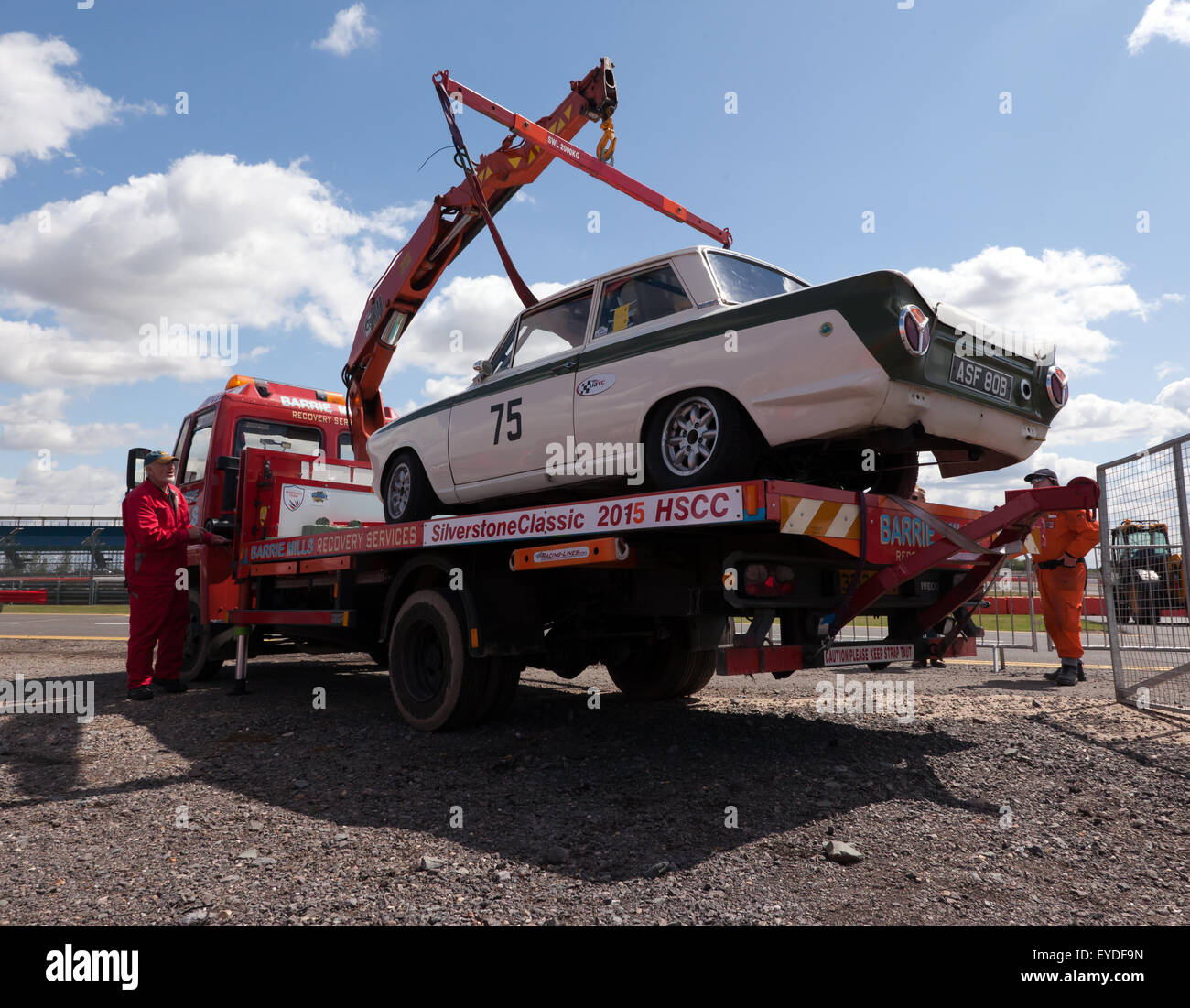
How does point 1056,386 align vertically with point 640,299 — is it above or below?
below

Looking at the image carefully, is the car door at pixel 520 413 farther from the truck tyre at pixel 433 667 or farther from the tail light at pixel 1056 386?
the tail light at pixel 1056 386

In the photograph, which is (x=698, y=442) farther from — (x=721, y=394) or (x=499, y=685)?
(x=499, y=685)

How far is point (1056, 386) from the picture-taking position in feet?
15.6

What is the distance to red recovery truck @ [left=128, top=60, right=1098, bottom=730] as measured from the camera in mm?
4016

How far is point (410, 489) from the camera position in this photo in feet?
20.8

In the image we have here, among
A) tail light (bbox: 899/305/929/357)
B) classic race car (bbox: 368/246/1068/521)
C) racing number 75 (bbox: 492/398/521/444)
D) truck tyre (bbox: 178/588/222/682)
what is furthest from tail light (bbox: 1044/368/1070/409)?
truck tyre (bbox: 178/588/222/682)

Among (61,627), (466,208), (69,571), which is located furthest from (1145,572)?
(69,571)

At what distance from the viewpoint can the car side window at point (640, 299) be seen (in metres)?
4.76

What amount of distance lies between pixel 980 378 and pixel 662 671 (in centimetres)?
331

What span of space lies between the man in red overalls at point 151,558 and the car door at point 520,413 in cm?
230

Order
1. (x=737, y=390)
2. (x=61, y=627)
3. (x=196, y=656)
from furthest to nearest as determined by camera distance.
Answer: (x=61, y=627) → (x=196, y=656) → (x=737, y=390)

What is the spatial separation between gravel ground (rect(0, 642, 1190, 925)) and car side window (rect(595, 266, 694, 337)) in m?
2.44

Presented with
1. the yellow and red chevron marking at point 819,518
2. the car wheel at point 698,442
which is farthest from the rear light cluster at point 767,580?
the car wheel at point 698,442

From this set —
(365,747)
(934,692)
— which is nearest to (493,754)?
(365,747)
